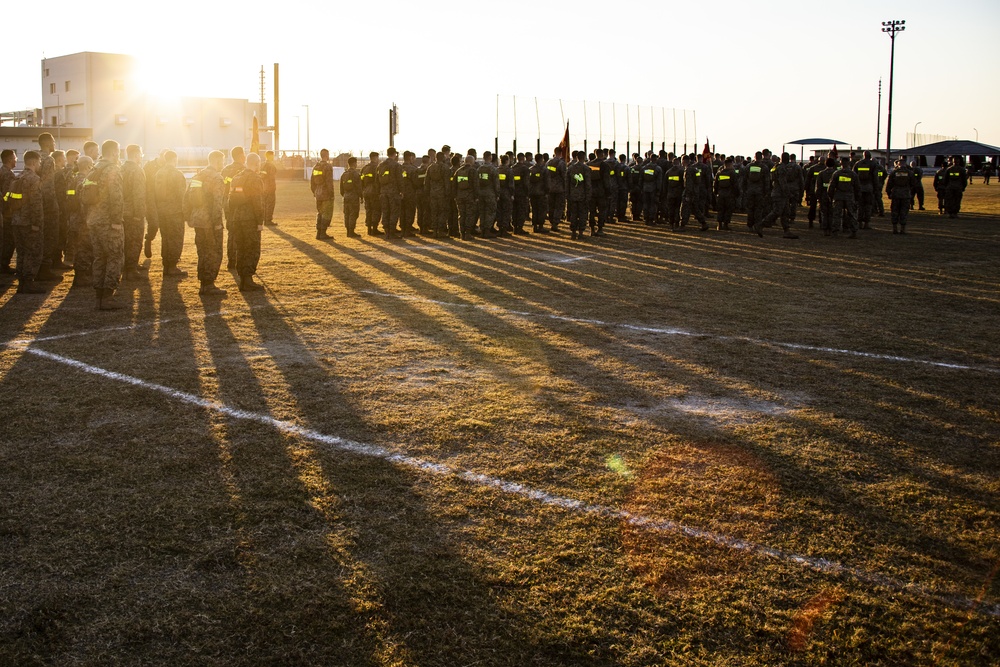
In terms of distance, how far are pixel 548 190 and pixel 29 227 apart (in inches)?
478

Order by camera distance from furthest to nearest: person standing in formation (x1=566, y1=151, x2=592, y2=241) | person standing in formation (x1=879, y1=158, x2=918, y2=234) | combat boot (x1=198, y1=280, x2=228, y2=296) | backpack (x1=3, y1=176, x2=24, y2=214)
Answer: person standing in formation (x1=879, y1=158, x2=918, y2=234), person standing in formation (x1=566, y1=151, x2=592, y2=241), combat boot (x1=198, y1=280, x2=228, y2=296), backpack (x1=3, y1=176, x2=24, y2=214)

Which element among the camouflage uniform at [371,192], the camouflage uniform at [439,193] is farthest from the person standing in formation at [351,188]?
the camouflage uniform at [439,193]

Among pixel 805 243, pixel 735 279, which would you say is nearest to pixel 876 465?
pixel 735 279

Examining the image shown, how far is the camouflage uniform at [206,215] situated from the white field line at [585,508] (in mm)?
5186

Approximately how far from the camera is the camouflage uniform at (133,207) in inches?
471

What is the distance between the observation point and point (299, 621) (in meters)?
3.49

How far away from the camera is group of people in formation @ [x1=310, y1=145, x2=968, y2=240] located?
20.2 m

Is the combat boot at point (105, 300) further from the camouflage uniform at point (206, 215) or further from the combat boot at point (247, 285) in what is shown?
the combat boot at point (247, 285)

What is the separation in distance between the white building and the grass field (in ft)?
188

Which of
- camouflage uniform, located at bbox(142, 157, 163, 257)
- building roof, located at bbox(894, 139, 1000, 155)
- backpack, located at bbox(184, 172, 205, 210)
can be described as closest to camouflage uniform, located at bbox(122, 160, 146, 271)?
camouflage uniform, located at bbox(142, 157, 163, 257)

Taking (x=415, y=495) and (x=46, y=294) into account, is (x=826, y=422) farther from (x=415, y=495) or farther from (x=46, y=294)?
(x=46, y=294)

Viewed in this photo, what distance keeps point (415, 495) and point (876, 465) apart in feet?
9.28

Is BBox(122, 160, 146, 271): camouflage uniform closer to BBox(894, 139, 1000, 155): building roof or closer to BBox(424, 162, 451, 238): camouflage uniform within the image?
BBox(424, 162, 451, 238): camouflage uniform

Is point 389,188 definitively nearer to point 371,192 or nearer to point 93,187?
point 371,192
